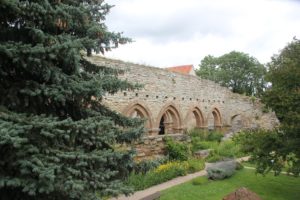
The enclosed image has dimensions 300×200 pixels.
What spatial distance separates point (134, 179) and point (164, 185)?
1.10 metres

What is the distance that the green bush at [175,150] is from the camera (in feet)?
41.1

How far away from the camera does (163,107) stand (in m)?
16.6

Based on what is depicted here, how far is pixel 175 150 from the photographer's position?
12570 millimetres

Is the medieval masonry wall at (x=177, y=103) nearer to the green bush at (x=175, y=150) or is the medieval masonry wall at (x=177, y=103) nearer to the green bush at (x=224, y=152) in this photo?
the green bush at (x=175, y=150)

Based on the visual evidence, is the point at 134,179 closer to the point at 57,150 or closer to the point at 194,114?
the point at 57,150

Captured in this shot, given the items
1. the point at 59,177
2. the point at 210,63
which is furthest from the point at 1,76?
the point at 210,63

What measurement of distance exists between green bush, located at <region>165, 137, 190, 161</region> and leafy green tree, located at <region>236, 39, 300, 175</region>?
172 inches

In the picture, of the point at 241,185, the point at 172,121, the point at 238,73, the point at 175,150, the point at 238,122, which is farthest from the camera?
the point at 238,73

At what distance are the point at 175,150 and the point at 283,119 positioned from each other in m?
5.32

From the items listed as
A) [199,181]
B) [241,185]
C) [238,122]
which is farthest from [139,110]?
[238,122]

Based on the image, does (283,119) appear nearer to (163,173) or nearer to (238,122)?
(163,173)

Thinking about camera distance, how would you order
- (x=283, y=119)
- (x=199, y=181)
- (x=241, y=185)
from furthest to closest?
Answer: (x=199, y=181), (x=241, y=185), (x=283, y=119)

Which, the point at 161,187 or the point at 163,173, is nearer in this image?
the point at 161,187

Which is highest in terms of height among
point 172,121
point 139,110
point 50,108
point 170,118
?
point 50,108
